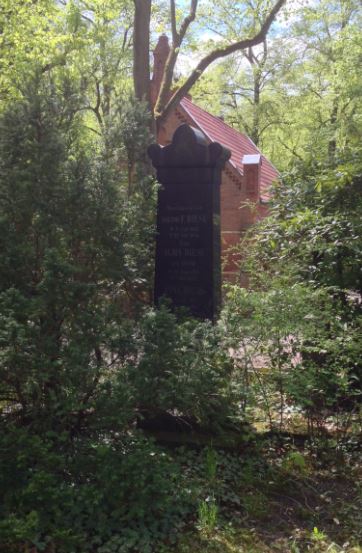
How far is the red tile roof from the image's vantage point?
21492mm

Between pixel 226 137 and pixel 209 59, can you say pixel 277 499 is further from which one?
pixel 226 137

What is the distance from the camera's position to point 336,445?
4.57 meters

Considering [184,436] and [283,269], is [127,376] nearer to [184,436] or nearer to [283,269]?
[184,436]

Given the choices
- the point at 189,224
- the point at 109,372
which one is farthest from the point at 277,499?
the point at 189,224

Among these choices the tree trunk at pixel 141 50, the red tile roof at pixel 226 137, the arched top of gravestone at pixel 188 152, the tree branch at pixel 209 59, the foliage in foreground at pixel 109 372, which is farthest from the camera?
the red tile roof at pixel 226 137

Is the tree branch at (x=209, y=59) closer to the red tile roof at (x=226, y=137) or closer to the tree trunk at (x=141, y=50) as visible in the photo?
the tree trunk at (x=141, y=50)

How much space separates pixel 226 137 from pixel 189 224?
65.3ft

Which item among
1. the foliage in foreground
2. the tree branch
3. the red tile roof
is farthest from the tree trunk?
the red tile roof

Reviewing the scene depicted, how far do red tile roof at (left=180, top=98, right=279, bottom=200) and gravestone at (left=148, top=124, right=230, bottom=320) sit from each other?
13612mm

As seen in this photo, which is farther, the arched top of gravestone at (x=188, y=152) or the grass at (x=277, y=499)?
the arched top of gravestone at (x=188, y=152)

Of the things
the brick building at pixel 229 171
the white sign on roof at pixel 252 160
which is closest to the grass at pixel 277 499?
the brick building at pixel 229 171

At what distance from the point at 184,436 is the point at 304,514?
4.24 feet

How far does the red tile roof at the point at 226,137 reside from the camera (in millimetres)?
21492

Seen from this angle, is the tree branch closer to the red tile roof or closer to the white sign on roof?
the white sign on roof
